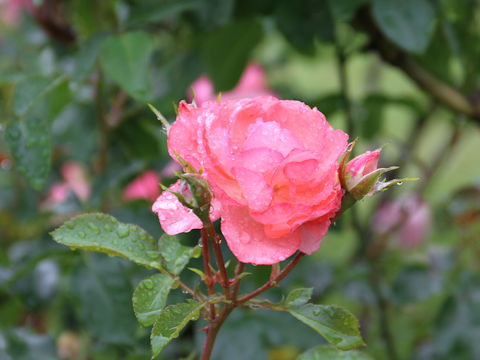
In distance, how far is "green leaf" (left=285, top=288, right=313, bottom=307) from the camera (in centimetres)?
49

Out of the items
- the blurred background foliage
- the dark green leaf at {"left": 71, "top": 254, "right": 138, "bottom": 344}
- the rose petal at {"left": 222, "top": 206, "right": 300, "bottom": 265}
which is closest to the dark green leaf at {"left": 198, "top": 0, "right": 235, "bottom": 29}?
the blurred background foliage

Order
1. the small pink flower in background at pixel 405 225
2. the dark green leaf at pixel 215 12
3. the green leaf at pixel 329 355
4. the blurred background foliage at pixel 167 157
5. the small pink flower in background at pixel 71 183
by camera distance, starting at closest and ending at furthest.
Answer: the green leaf at pixel 329 355, the blurred background foliage at pixel 167 157, the dark green leaf at pixel 215 12, the small pink flower in background at pixel 71 183, the small pink flower in background at pixel 405 225

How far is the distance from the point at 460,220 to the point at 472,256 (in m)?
0.17

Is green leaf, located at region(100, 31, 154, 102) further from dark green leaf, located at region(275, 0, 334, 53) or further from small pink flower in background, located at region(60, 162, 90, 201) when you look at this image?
small pink flower in background, located at region(60, 162, 90, 201)

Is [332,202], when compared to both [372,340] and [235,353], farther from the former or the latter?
[372,340]

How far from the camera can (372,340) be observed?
1344 mm

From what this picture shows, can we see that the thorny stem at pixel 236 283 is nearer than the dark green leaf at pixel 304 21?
Yes

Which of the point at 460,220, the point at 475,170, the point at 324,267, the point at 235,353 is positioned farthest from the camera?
the point at 475,170

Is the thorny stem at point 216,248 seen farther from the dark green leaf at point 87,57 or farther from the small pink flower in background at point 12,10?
the small pink flower in background at point 12,10

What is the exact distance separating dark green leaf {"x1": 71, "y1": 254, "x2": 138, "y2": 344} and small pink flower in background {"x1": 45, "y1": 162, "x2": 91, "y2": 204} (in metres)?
0.44

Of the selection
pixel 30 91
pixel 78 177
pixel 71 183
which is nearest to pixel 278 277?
pixel 30 91

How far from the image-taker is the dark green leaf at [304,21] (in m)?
0.90

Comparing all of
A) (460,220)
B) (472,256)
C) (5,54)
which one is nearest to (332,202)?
(460,220)

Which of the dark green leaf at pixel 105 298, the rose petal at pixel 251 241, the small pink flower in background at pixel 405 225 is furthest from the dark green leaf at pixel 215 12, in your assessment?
the small pink flower in background at pixel 405 225
